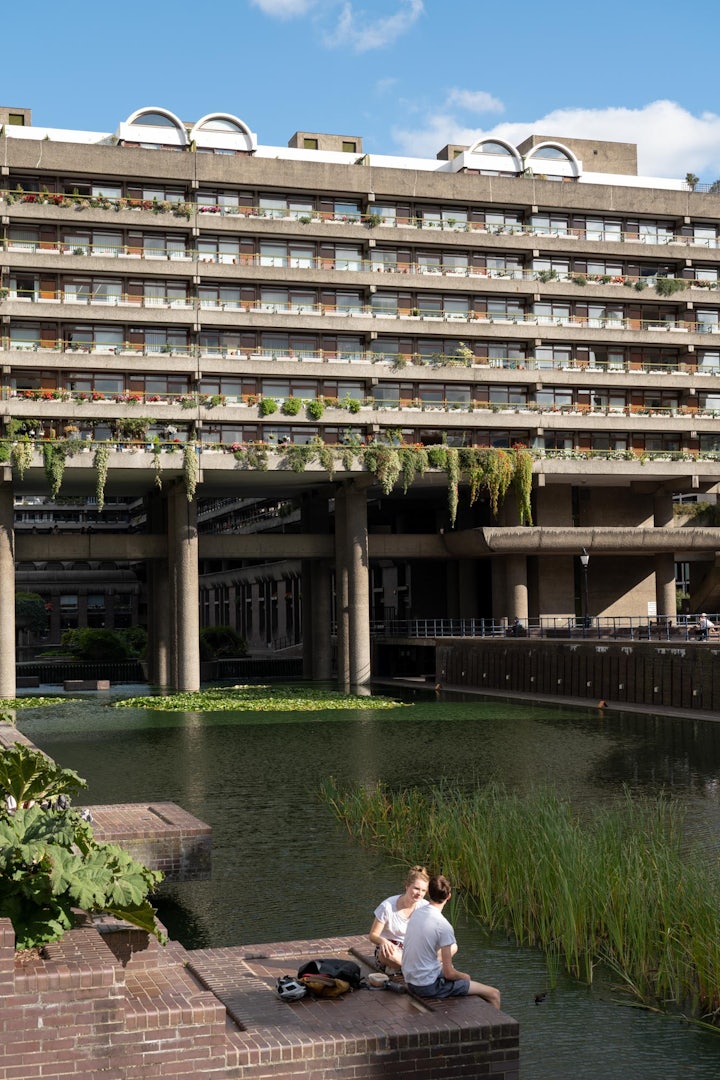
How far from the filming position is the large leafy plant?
9656mm

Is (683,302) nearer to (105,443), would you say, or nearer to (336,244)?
(336,244)

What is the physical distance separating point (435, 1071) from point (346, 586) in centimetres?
5657

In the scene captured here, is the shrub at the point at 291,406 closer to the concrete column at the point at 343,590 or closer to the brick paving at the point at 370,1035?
the concrete column at the point at 343,590

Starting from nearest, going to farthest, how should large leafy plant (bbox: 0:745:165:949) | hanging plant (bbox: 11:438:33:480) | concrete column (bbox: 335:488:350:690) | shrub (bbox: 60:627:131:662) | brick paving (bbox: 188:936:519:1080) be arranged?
1. brick paving (bbox: 188:936:519:1080)
2. large leafy plant (bbox: 0:745:165:949)
3. hanging plant (bbox: 11:438:33:480)
4. concrete column (bbox: 335:488:350:690)
5. shrub (bbox: 60:627:131:662)

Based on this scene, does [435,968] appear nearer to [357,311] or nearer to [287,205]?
[357,311]

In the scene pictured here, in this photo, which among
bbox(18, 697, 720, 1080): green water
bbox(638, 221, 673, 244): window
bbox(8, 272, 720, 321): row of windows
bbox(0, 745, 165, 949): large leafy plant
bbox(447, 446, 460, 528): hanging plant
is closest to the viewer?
bbox(0, 745, 165, 949): large leafy plant

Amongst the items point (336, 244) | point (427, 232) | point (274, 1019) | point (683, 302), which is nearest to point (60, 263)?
point (336, 244)

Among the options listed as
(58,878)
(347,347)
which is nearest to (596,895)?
(58,878)

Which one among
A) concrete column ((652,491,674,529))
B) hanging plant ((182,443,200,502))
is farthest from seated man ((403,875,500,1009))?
concrete column ((652,491,674,529))

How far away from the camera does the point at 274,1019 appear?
10.0 meters

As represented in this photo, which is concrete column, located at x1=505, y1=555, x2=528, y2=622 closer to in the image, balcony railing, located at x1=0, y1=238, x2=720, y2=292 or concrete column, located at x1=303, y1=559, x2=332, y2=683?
concrete column, located at x1=303, y1=559, x2=332, y2=683

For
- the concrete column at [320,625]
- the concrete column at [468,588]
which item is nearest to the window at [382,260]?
the concrete column at [320,625]

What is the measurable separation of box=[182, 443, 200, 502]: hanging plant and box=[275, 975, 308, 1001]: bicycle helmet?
5089cm

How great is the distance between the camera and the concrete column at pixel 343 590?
6600cm
